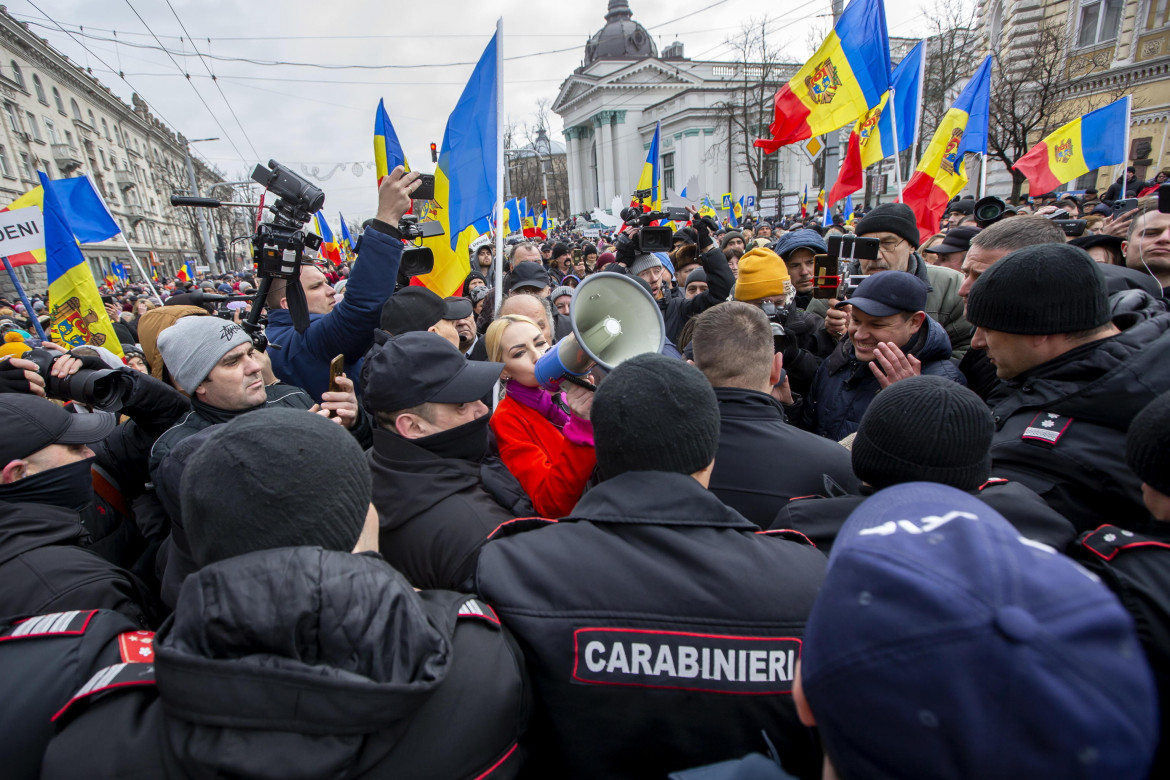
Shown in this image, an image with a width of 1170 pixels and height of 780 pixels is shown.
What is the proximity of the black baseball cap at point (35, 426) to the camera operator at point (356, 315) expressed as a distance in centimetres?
107

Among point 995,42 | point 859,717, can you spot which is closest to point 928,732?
point 859,717

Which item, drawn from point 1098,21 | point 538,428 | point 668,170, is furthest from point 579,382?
point 668,170

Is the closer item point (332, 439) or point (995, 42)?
point (332, 439)

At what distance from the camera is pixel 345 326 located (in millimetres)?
2912

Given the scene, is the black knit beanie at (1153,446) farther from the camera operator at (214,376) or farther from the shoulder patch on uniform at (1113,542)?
the camera operator at (214,376)

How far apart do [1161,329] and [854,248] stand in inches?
67.2

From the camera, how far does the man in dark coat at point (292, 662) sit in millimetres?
859

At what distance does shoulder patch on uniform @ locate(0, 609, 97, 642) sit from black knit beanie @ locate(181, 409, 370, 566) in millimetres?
420

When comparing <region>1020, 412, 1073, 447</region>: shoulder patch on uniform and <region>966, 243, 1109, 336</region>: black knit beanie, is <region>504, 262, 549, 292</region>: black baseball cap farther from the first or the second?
<region>1020, 412, 1073, 447</region>: shoulder patch on uniform

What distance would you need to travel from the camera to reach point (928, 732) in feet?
2.03

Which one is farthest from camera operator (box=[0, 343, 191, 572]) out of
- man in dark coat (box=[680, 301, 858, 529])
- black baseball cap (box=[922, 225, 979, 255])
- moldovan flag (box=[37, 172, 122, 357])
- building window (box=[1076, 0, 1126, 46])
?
building window (box=[1076, 0, 1126, 46])

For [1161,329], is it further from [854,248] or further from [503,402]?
[503,402]

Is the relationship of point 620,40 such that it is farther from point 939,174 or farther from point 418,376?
point 418,376

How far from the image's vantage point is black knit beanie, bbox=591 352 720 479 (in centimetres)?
141
